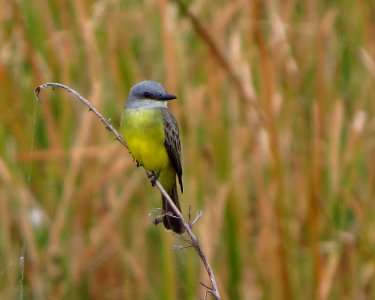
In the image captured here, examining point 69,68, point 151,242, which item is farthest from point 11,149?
point 151,242

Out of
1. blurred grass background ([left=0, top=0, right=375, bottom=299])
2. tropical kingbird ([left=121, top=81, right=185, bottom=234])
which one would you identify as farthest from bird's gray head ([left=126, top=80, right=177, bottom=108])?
blurred grass background ([left=0, top=0, right=375, bottom=299])

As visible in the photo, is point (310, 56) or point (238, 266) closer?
point (238, 266)

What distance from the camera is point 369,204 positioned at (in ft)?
10.5

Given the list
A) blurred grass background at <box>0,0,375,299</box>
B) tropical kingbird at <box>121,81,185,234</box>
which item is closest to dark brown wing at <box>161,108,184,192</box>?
tropical kingbird at <box>121,81,185,234</box>

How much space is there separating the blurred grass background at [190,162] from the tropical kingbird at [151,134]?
383 millimetres

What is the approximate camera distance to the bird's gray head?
8.46ft

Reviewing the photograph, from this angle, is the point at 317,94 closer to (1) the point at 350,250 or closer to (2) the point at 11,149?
(1) the point at 350,250

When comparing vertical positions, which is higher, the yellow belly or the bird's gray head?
the bird's gray head

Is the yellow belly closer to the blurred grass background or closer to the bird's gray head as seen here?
the bird's gray head

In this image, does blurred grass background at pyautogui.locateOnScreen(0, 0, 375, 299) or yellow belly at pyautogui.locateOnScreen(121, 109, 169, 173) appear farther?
blurred grass background at pyautogui.locateOnScreen(0, 0, 375, 299)

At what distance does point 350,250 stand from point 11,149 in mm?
1217

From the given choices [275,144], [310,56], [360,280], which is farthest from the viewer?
[310,56]

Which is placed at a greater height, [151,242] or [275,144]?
[275,144]

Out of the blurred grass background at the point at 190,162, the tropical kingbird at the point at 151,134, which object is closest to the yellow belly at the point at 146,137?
the tropical kingbird at the point at 151,134
